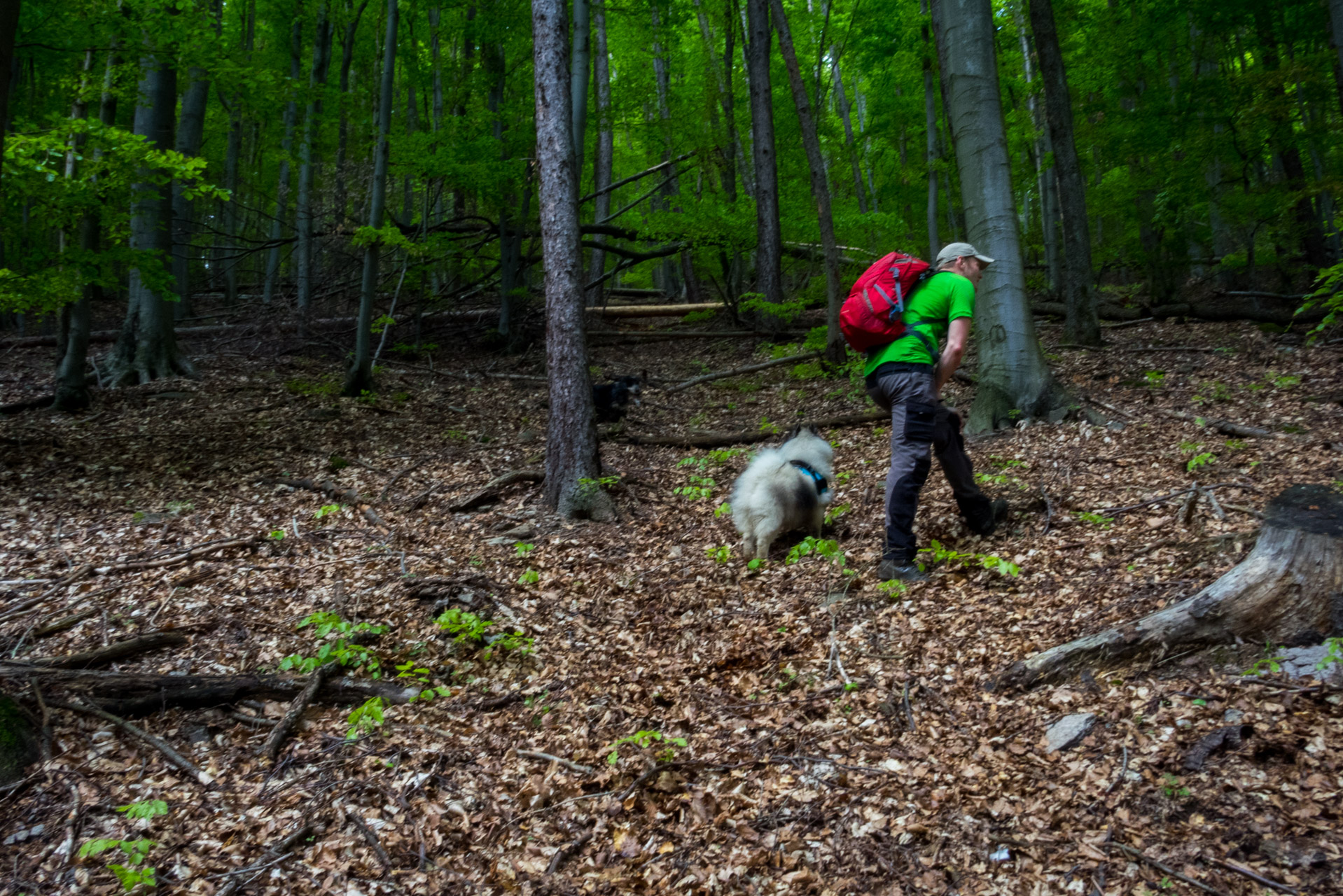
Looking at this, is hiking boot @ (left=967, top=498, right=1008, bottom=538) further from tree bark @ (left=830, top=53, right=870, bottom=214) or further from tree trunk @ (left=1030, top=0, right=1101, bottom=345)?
tree bark @ (left=830, top=53, right=870, bottom=214)

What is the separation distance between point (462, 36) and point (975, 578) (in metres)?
14.5

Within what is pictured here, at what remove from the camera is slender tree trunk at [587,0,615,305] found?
16.8 m

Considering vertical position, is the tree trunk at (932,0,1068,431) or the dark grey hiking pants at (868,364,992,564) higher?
the tree trunk at (932,0,1068,431)

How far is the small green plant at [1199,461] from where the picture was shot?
541cm

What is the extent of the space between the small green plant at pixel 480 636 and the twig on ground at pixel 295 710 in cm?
65

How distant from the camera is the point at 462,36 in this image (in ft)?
47.9

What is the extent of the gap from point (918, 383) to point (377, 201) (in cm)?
860

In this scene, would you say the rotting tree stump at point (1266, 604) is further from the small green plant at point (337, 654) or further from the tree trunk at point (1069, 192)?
the tree trunk at point (1069, 192)

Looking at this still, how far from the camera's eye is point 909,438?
4582 mm

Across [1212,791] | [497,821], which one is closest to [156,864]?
[497,821]

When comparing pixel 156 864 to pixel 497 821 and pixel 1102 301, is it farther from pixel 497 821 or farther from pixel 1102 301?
pixel 1102 301

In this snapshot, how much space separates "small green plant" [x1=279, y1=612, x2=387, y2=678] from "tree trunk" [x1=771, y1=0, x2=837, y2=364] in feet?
29.2

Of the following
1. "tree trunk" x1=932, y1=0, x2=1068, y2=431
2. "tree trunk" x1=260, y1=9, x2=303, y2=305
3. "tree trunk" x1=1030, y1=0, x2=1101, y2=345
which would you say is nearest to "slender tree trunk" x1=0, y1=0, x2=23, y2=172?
"tree trunk" x1=932, y1=0, x2=1068, y2=431

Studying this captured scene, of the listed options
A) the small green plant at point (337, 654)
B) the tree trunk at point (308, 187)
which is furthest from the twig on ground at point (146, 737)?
the tree trunk at point (308, 187)
